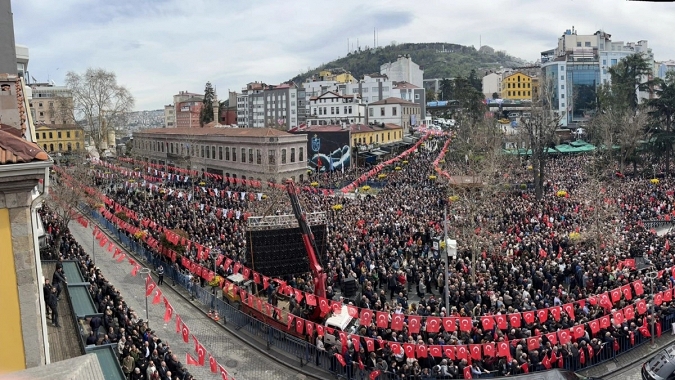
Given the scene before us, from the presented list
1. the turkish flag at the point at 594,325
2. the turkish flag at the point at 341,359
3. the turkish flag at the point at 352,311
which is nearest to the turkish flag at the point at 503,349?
the turkish flag at the point at 594,325

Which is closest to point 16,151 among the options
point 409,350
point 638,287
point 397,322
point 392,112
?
point 409,350

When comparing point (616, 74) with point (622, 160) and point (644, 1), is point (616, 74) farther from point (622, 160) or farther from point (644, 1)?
point (644, 1)

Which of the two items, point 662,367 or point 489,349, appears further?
point 489,349

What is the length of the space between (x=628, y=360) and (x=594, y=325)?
1602 mm

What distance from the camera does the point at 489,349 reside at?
14375mm

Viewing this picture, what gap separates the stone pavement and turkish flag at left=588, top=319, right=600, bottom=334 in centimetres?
839

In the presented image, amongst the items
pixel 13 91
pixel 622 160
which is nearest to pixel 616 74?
pixel 622 160

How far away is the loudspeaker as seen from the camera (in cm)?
2048

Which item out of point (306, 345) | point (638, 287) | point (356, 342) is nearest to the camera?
point (356, 342)

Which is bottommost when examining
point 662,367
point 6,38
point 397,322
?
point 662,367

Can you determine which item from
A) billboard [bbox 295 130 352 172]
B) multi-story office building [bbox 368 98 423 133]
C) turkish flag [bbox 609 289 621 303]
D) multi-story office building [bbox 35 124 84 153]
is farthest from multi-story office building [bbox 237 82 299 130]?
turkish flag [bbox 609 289 621 303]

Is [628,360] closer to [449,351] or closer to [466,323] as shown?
[466,323]

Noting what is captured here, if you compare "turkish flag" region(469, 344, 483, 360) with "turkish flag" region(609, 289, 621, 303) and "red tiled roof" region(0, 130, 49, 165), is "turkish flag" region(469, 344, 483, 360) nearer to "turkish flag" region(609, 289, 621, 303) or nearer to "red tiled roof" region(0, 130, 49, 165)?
"turkish flag" region(609, 289, 621, 303)

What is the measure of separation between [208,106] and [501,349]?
3353 inches
